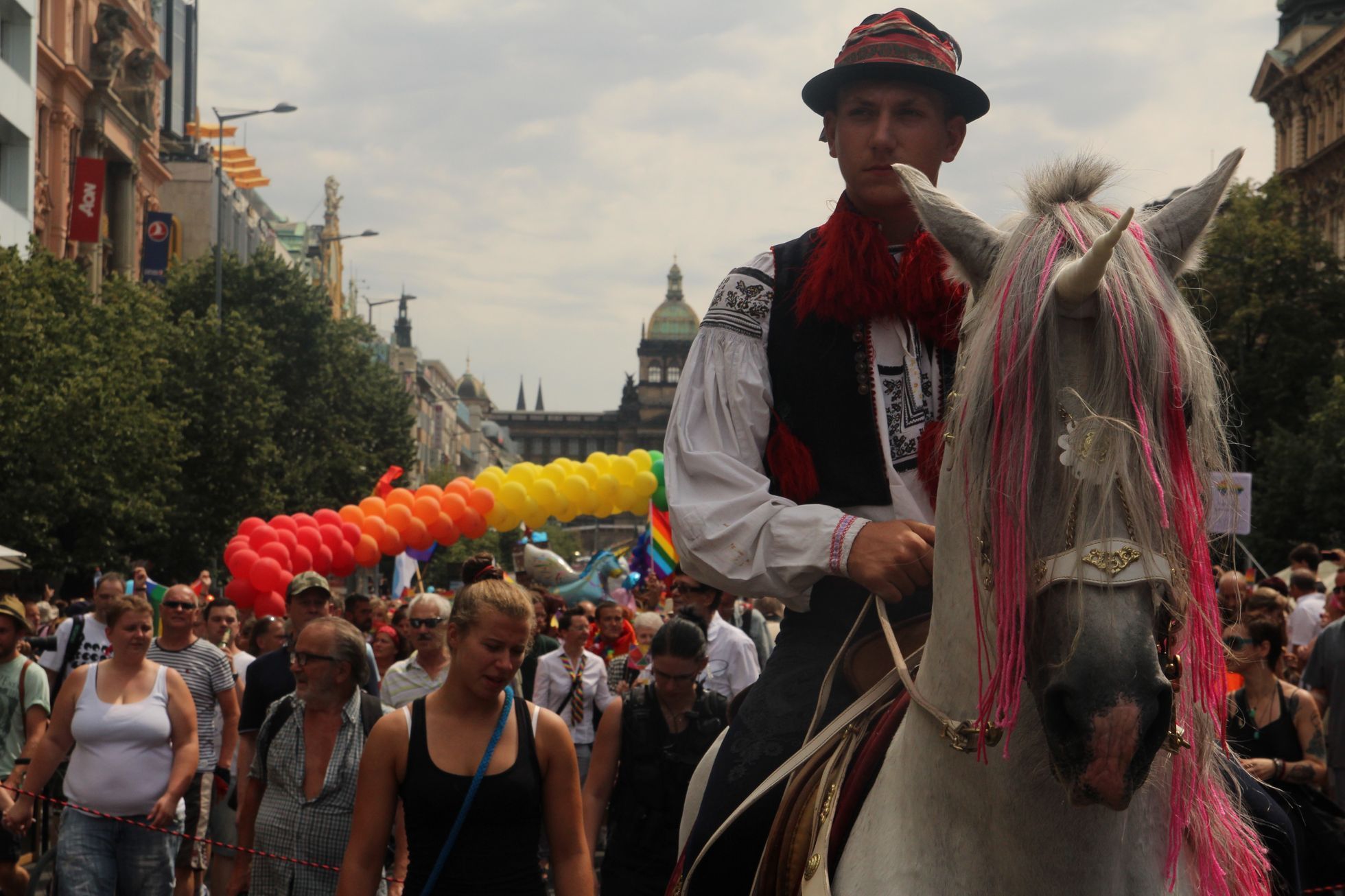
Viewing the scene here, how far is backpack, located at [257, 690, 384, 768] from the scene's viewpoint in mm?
7747

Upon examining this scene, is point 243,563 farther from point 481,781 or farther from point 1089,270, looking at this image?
point 1089,270

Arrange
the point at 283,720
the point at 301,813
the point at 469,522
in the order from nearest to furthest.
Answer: the point at 301,813 → the point at 283,720 → the point at 469,522

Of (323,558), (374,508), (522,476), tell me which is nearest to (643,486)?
(522,476)

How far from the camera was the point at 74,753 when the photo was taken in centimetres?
920

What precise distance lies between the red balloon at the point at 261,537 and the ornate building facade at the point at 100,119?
23.0m

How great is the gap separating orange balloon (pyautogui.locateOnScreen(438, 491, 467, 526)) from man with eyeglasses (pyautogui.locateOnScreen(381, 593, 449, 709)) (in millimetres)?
18763

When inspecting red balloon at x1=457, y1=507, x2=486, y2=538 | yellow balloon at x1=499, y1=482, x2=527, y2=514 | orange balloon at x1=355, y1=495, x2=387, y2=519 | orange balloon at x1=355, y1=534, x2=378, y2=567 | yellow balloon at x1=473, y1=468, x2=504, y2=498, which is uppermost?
yellow balloon at x1=473, y1=468, x2=504, y2=498

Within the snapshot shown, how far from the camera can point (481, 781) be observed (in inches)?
213

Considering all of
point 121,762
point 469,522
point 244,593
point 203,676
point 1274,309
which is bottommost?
point 244,593

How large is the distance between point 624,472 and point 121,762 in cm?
2098

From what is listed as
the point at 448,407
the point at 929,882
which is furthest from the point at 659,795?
the point at 448,407

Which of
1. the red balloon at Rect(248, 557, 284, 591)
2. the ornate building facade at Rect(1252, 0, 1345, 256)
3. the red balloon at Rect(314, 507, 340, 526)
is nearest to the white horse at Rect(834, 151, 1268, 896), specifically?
the red balloon at Rect(248, 557, 284, 591)

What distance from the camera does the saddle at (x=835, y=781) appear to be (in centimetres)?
306

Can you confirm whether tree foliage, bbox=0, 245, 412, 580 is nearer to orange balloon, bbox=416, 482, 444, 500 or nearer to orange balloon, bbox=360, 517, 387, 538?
orange balloon, bbox=360, 517, 387, 538
